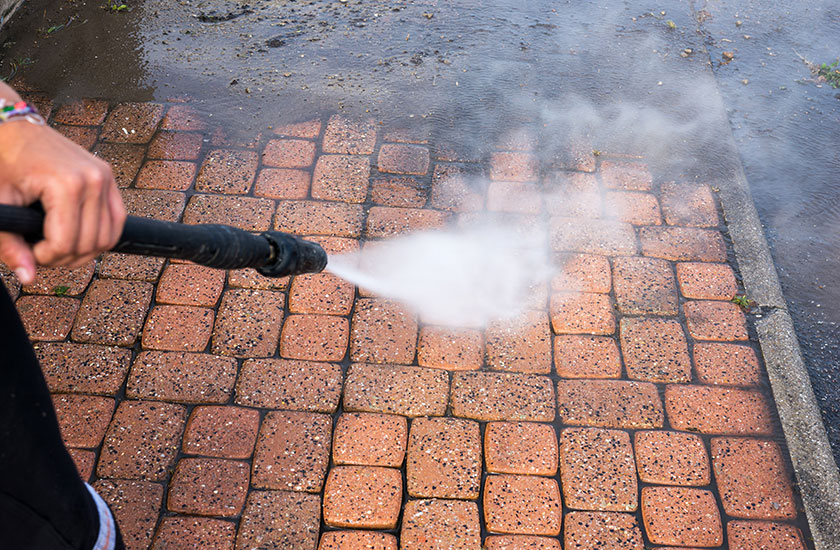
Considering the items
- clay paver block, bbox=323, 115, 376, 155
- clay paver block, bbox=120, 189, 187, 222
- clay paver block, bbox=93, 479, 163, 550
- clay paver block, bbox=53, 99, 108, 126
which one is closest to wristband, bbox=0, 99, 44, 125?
clay paver block, bbox=93, 479, 163, 550

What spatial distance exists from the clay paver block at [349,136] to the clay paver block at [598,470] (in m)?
2.20

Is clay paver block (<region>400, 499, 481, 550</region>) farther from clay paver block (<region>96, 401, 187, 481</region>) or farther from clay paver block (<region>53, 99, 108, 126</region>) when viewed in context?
clay paver block (<region>53, 99, 108, 126</region>)

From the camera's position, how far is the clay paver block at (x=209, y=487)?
8.64 feet

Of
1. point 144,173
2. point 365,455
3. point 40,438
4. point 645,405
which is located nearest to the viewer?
point 40,438

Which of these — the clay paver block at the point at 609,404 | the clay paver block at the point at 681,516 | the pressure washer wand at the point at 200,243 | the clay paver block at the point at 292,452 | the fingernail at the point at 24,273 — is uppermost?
the fingernail at the point at 24,273

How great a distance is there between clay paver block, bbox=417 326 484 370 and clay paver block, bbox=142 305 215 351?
1.04 metres

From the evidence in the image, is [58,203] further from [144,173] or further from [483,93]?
[483,93]

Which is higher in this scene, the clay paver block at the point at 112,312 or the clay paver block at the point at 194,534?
the clay paver block at the point at 112,312

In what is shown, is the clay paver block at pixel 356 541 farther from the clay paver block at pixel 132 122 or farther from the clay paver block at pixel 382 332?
the clay paver block at pixel 132 122

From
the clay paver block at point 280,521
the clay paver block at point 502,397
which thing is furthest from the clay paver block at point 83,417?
the clay paver block at point 502,397

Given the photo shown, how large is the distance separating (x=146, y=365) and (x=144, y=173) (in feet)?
4.53

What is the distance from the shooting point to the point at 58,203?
108cm

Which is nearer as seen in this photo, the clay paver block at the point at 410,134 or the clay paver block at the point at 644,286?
the clay paver block at the point at 644,286

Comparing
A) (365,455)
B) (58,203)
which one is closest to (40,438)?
(58,203)
